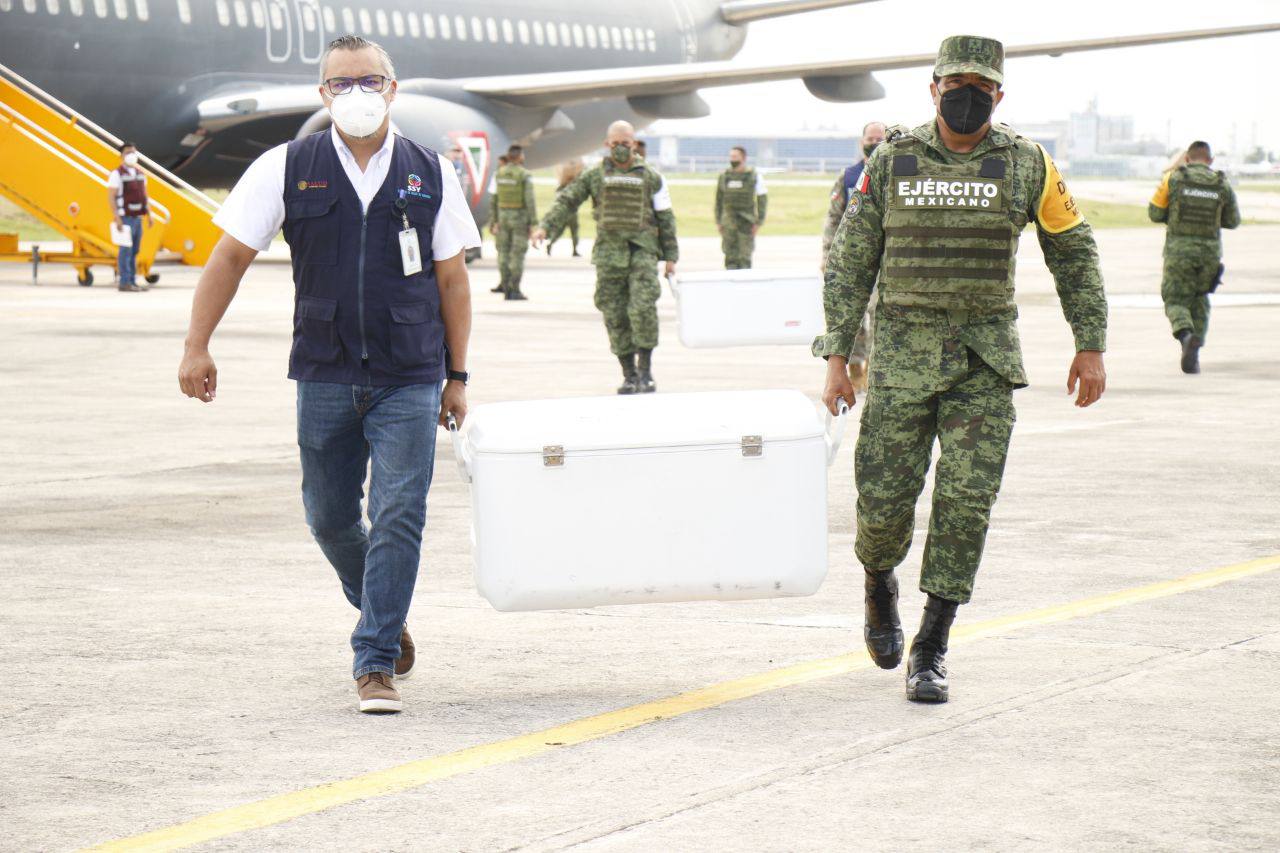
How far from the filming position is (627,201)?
14.4 meters

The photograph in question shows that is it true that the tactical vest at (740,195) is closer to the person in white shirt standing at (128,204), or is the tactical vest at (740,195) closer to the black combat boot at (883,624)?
the person in white shirt standing at (128,204)

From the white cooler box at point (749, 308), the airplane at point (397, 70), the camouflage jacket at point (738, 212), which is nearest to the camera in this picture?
the white cooler box at point (749, 308)

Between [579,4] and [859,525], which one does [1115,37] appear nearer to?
[579,4]

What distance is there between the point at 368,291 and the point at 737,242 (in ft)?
71.4

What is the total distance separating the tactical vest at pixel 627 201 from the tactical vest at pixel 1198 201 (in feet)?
14.4

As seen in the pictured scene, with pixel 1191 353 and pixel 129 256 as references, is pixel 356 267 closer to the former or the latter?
pixel 1191 353

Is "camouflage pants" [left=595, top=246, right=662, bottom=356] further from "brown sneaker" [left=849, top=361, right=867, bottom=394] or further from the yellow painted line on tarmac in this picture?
the yellow painted line on tarmac

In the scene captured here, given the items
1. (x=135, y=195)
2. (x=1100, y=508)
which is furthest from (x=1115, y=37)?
(x=1100, y=508)

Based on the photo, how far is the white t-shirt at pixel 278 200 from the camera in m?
5.47

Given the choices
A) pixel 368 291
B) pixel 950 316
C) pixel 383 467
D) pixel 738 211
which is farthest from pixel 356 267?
pixel 738 211

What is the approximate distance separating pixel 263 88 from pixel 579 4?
8736 millimetres

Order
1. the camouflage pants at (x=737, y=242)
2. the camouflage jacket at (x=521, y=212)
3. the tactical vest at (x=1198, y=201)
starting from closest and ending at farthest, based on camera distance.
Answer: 1. the tactical vest at (x=1198, y=201)
2. the camouflage jacket at (x=521, y=212)
3. the camouflage pants at (x=737, y=242)

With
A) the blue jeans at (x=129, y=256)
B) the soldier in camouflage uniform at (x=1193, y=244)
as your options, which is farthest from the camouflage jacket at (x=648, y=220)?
the blue jeans at (x=129, y=256)

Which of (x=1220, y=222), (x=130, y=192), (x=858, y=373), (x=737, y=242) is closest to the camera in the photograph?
(x=858, y=373)
